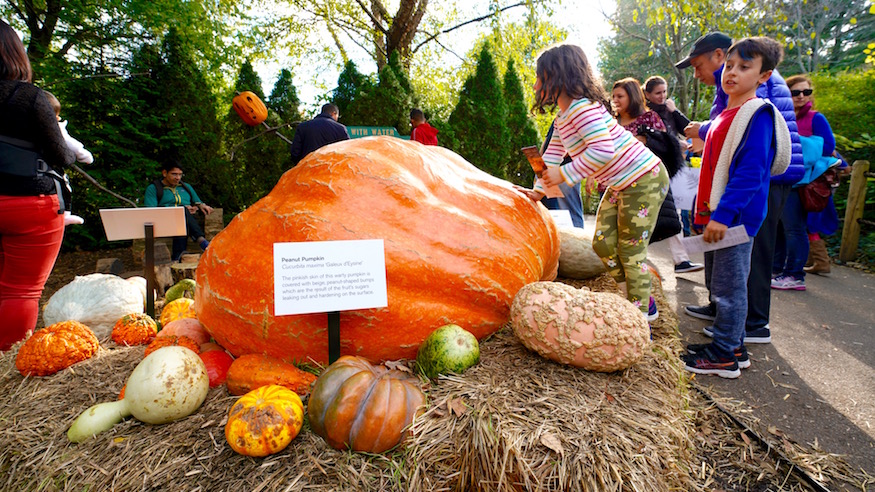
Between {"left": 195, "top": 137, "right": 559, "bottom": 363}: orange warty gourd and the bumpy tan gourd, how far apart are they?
0.97ft

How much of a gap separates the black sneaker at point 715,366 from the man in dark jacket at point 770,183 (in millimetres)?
653

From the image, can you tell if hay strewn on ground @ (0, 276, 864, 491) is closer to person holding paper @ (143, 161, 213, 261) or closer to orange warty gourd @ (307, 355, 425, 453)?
orange warty gourd @ (307, 355, 425, 453)

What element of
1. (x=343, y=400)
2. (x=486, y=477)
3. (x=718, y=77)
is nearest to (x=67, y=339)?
(x=343, y=400)

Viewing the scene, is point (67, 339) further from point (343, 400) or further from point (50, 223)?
point (343, 400)

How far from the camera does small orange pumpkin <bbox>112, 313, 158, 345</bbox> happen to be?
248cm

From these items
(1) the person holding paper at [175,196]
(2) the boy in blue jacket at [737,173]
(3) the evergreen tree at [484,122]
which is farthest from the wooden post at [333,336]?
(3) the evergreen tree at [484,122]

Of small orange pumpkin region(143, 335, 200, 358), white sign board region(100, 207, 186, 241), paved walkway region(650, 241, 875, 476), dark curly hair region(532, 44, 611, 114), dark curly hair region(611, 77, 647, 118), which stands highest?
dark curly hair region(611, 77, 647, 118)

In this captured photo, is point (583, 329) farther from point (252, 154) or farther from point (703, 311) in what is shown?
point (252, 154)

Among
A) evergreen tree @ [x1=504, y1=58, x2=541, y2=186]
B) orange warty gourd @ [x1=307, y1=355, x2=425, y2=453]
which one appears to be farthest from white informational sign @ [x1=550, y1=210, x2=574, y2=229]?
evergreen tree @ [x1=504, y1=58, x2=541, y2=186]

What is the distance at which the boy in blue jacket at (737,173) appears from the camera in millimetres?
2324

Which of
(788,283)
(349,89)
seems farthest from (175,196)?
(788,283)

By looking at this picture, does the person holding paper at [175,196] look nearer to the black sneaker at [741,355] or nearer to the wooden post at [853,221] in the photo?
the black sneaker at [741,355]

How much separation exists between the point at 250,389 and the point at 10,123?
2.13 m

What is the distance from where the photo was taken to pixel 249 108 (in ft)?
24.6
